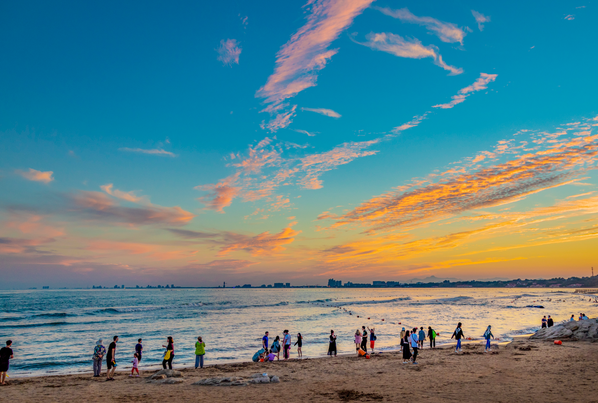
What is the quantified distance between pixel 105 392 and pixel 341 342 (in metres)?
23.1

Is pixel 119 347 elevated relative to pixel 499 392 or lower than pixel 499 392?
lower

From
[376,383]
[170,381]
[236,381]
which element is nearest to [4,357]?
[170,381]

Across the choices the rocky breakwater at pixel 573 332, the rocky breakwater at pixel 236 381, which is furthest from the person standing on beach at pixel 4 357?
the rocky breakwater at pixel 573 332

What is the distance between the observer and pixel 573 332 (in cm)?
2848

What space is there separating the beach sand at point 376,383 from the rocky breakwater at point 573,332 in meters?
6.50

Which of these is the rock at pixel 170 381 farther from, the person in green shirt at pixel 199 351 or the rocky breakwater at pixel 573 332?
the rocky breakwater at pixel 573 332

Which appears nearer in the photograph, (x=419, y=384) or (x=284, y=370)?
(x=419, y=384)

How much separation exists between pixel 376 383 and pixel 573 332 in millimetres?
22553

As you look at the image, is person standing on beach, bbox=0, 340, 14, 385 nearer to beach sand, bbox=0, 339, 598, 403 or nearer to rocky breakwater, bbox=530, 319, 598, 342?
beach sand, bbox=0, 339, 598, 403

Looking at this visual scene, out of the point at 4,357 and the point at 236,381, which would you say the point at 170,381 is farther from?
the point at 4,357

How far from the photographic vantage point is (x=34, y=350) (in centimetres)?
3038

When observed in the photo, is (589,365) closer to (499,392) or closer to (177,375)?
(499,392)

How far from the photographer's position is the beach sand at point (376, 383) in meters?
13.2

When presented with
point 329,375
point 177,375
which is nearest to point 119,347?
point 177,375
